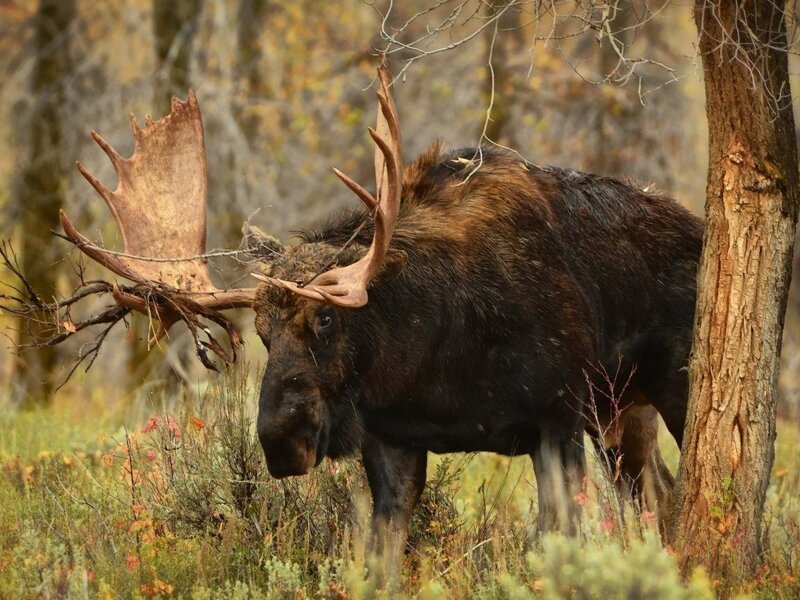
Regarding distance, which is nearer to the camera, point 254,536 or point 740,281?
point 740,281

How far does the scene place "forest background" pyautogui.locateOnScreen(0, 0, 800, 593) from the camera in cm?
1308

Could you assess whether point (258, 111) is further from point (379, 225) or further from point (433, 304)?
point (379, 225)

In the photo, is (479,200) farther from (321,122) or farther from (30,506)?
(321,122)

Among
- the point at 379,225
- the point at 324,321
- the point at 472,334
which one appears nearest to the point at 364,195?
the point at 379,225

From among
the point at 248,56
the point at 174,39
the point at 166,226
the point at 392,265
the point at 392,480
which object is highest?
the point at 248,56

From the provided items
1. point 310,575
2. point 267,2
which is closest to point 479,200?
point 310,575

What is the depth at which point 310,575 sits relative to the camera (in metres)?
5.67

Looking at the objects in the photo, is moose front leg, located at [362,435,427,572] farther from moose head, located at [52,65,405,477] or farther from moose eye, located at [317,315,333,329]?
moose eye, located at [317,315,333,329]

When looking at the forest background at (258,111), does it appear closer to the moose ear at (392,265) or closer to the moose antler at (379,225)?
the moose ear at (392,265)

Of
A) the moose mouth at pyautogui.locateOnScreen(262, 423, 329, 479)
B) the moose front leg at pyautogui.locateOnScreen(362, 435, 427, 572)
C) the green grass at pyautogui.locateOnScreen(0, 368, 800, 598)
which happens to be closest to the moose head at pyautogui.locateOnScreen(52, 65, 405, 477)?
the moose mouth at pyautogui.locateOnScreen(262, 423, 329, 479)

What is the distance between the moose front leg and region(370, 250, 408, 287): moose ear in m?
0.83

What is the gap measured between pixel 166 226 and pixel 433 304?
152cm

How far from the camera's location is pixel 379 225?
5.57 meters

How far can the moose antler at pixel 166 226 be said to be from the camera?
6047 millimetres
